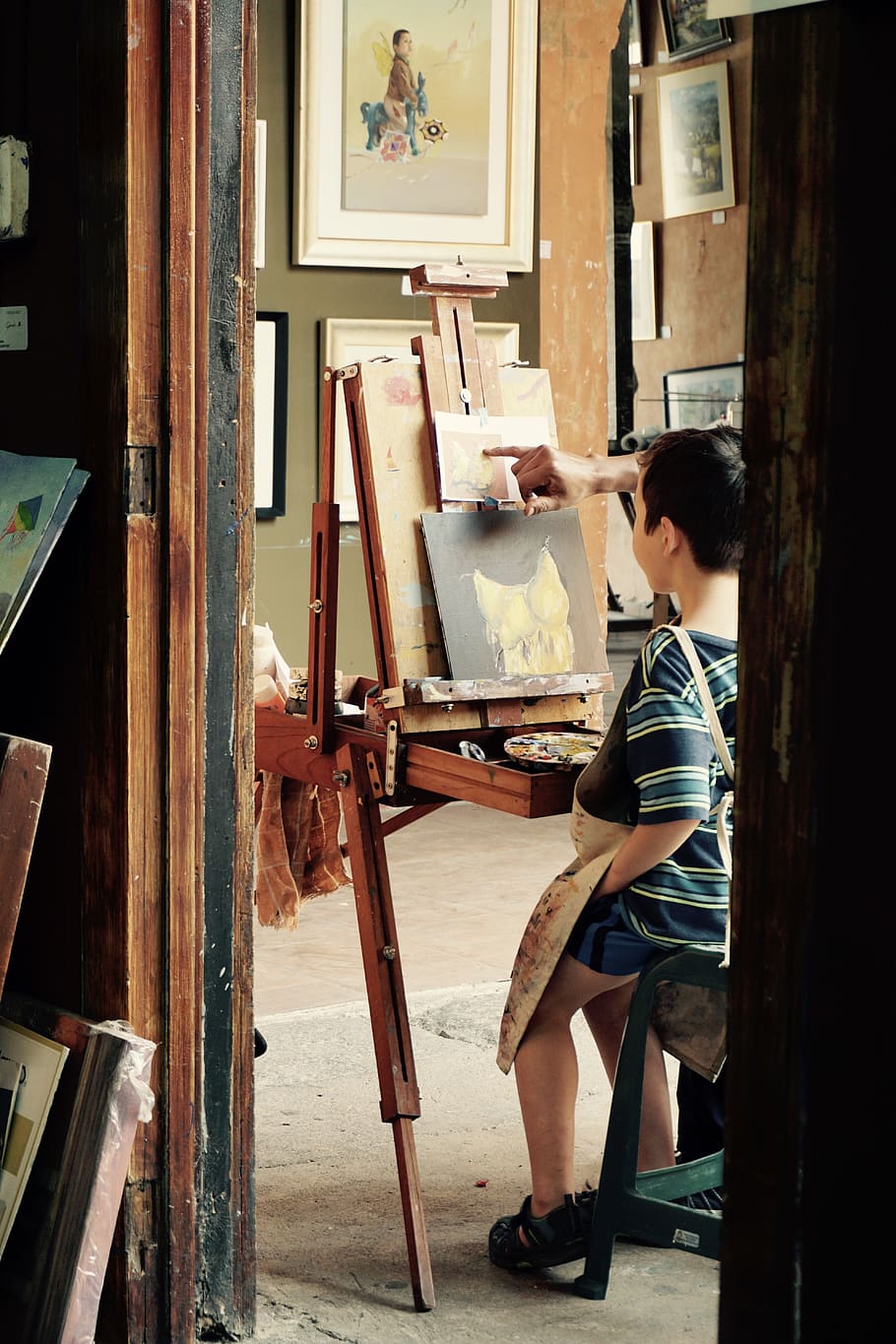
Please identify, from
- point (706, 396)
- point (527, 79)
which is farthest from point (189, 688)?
point (706, 396)

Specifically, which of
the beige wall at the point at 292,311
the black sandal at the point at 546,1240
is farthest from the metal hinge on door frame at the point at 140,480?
the beige wall at the point at 292,311

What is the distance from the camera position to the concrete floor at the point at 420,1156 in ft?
8.34

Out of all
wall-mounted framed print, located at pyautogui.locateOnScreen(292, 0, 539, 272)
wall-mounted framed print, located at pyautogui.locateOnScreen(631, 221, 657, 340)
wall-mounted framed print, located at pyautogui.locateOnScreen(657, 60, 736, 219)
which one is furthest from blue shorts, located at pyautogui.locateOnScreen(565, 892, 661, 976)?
wall-mounted framed print, located at pyautogui.locateOnScreen(631, 221, 657, 340)

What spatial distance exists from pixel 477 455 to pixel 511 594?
26 centimetres

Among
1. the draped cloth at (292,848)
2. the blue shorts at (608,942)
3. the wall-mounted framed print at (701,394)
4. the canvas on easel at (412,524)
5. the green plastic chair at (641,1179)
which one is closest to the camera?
the green plastic chair at (641,1179)

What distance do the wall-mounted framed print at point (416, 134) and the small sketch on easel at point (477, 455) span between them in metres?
2.82

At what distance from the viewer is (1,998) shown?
2396mm

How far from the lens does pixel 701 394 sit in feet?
28.9

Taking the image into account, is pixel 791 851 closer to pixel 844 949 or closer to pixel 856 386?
pixel 844 949

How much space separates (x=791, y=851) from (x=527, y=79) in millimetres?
5253

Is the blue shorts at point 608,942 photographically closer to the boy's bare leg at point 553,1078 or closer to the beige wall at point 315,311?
the boy's bare leg at point 553,1078

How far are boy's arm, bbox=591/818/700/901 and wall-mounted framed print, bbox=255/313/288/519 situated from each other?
323 cm

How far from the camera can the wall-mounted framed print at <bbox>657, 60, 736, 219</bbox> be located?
27.1 ft

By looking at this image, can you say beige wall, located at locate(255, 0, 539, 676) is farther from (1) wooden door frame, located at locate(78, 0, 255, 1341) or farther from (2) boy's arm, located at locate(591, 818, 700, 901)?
(1) wooden door frame, located at locate(78, 0, 255, 1341)
